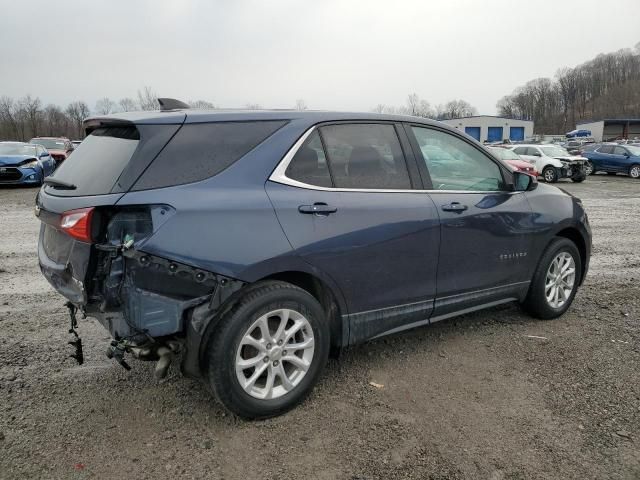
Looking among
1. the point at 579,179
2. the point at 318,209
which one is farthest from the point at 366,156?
the point at 579,179

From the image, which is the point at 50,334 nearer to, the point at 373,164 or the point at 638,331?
the point at 373,164

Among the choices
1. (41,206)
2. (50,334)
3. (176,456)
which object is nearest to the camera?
(176,456)

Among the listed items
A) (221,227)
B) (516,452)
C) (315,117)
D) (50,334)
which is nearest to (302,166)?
(315,117)

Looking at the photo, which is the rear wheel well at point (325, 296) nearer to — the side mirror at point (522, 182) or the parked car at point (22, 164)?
the side mirror at point (522, 182)

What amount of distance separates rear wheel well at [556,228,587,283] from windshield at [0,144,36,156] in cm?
1618

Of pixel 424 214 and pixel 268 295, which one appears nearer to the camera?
pixel 268 295

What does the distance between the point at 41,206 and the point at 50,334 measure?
60.3 inches

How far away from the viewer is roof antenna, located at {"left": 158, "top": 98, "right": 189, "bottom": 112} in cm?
334

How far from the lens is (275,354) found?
292cm

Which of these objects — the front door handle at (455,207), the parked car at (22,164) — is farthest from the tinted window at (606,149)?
the front door handle at (455,207)

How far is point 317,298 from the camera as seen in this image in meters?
3.22

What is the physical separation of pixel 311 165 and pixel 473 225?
1.38m

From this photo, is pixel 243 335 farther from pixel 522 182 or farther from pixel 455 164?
pixel 522 182

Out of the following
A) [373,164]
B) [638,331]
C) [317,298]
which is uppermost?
[373,164]
